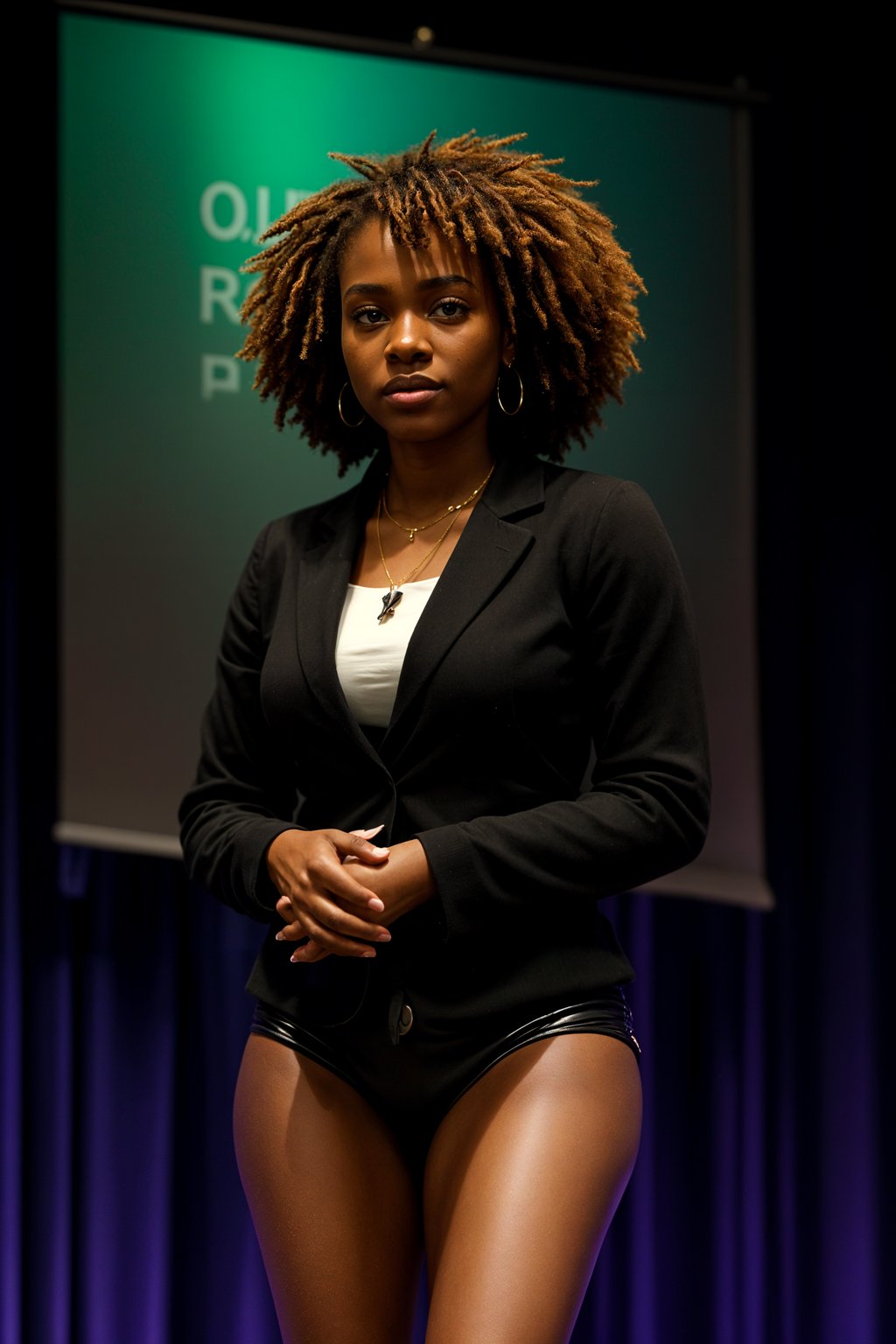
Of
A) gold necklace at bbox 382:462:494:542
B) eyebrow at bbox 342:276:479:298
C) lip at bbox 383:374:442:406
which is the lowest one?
gold necklace at bbox 382:462:494:542

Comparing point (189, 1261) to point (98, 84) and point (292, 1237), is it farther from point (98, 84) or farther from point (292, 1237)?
point (98, 84)

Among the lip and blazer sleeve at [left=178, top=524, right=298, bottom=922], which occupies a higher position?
the lip

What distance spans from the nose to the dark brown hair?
0.09m

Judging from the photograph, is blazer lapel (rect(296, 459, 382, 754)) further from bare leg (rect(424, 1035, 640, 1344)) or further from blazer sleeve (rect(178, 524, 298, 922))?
bare leg (rect(424, 1035, 640, 1344))

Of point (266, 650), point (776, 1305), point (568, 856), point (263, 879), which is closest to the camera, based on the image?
point (568, 856)

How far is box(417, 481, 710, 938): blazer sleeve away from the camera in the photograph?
1.52 meters

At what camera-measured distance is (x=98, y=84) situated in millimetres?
2508

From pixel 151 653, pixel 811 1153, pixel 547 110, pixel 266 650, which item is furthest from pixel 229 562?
pixel 811 1153

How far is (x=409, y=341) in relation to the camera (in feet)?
5.45

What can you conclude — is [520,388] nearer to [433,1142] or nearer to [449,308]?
[449,308]

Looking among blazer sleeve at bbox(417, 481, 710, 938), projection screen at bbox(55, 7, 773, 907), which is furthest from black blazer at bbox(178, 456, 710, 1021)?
projection screen at bbox(55, 7, 773, 907)

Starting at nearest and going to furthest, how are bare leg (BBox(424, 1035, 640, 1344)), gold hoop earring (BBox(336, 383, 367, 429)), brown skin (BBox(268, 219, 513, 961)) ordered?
bare leg (BBox(424, 1035, 640, 1344)) < brown skin (BBox(268, 219, 513, 961)) < gold hoop earring (BBox(336, 383, 367, 429))

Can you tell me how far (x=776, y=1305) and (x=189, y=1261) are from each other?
1.10m

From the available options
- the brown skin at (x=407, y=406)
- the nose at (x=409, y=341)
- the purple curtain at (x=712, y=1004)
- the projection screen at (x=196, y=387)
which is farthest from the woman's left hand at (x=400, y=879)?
the purple curtain at (x=712, y=1004)
